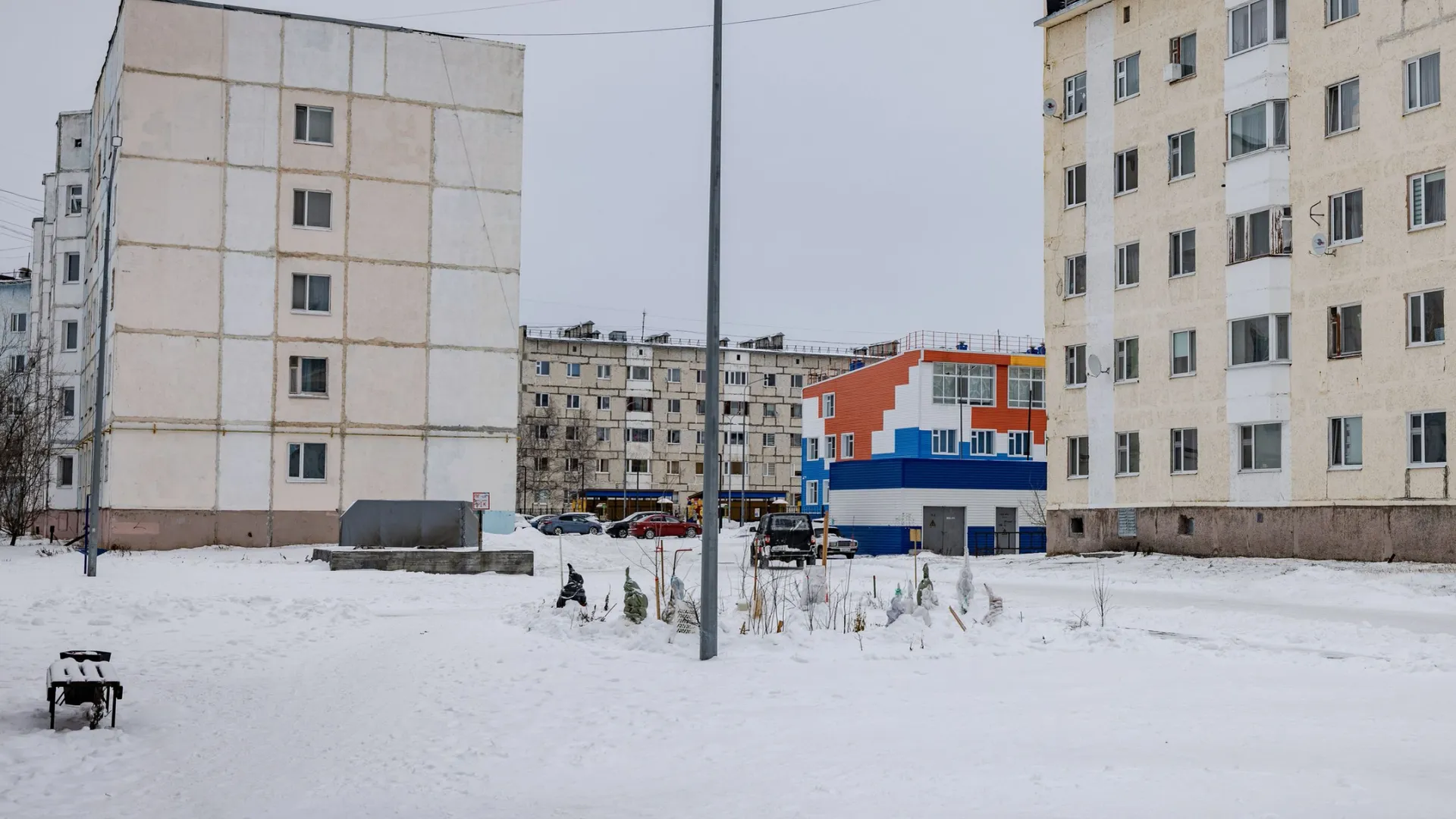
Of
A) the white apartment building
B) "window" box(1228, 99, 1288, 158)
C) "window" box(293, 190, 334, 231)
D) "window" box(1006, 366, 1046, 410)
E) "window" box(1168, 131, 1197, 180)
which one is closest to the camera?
"window" box(1228, 99, 1288, 158)

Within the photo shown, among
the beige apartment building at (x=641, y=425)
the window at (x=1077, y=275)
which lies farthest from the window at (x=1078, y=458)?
the beige apartment building at (x=641, y=425)

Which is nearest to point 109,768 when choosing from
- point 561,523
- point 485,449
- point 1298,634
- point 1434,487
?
point 1298,634

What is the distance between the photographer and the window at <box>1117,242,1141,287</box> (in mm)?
40062

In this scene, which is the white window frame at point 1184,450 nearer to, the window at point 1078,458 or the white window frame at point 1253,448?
the white window frame at point 1253,448

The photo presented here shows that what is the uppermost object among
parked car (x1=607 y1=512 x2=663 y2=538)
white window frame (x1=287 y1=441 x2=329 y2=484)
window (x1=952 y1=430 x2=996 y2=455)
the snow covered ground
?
window (x1=952 y1=430 x2=996 y2=455)

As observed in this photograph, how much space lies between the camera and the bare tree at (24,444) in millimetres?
48719

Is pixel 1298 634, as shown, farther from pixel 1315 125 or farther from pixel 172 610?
pixel 1315 125

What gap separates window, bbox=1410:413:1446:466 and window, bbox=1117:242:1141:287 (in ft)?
34.2

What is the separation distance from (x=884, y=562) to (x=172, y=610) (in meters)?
30.8

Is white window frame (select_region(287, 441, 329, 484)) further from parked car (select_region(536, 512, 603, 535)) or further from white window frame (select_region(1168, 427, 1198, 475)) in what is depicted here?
parked car (select_region(536, 512, 603, 535))

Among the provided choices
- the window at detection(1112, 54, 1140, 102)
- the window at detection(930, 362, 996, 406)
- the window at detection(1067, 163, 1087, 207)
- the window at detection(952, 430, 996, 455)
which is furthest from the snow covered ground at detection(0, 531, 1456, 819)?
the window at detection(952, 430, 996, 455)

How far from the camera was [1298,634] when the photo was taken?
55.6 feet

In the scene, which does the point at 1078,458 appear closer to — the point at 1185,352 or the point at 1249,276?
the point at 1185,352

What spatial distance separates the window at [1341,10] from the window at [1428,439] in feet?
32.8
